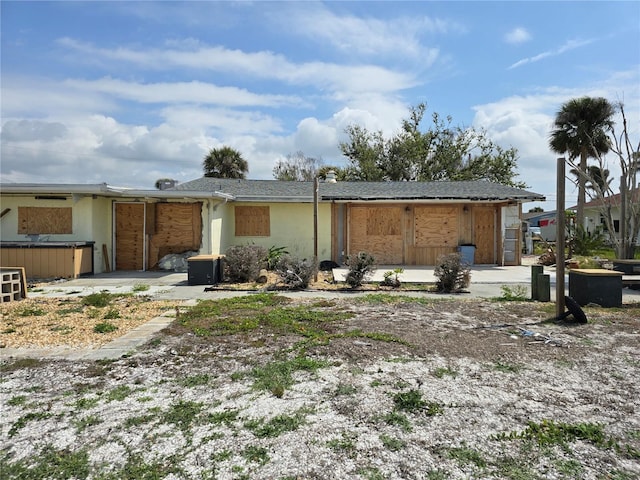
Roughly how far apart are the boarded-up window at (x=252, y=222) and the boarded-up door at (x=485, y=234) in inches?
294

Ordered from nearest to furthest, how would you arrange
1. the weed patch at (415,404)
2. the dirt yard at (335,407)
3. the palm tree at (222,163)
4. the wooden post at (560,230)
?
the dirt yard at (335,407), the weed patch at (415,404), the wooden post at (560,230), the palm tree at (222,163)

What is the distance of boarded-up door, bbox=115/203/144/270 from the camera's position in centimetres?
1323

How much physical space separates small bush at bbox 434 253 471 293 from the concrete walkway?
0.86 feet

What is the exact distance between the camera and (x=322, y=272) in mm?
12609

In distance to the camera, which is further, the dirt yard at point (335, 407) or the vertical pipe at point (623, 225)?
the vertical pipe at point (623, 225)

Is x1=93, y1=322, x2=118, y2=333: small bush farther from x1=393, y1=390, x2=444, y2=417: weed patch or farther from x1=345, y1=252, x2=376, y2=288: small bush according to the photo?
x1=345, y1=252, x2=376, y2=288: small bush

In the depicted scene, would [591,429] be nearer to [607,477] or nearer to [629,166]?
[607,477]

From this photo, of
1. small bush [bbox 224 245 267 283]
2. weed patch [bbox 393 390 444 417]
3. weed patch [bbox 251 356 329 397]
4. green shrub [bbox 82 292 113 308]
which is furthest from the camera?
small bush [bbox 224 245 267 283]

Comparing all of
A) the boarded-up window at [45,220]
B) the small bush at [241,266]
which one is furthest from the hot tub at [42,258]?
the small bush at [241,266]

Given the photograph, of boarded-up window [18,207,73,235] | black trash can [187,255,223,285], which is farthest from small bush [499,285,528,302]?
boarded-up window [18,207,73,235]

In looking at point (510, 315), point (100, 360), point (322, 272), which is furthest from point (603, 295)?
point (100, 360)

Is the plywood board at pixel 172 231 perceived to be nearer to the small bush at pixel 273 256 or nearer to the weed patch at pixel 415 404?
the small bush at pixel 273 256

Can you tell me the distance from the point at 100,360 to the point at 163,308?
9.52 ft

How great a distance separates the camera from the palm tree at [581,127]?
22328 millimetres
